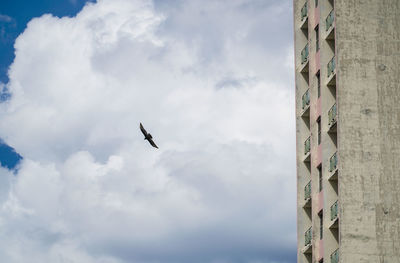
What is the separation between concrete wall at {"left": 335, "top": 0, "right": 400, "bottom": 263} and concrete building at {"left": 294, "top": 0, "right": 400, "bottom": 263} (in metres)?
0.05

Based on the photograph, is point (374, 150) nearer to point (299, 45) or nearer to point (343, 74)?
point (343, 74)

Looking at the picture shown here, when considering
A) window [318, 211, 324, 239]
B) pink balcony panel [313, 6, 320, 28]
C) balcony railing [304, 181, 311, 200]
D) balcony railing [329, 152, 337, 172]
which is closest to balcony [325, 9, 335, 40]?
pink balcony panel [313, 6, 320, 28]

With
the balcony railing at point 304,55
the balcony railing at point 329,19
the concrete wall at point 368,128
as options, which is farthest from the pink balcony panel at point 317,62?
the concrete wall at point 368,128

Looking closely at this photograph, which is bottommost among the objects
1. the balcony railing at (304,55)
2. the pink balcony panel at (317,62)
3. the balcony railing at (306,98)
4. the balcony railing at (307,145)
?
the balcony railing at (307,145)

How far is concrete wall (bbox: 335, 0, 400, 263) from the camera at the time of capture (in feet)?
232

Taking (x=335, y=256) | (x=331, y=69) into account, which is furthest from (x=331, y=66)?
(x=335, y=256)

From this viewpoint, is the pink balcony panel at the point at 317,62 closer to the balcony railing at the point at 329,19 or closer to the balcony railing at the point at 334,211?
the balcony railing at the point at 329,19

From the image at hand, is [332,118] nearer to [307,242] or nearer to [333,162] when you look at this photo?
[333,162]

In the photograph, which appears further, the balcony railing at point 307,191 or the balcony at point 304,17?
the balcony at point 304,17

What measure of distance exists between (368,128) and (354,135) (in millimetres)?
881

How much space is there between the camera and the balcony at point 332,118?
74.1 metres

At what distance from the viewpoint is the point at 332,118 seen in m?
74.7

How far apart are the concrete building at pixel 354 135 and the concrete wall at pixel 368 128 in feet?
Result: 0.17

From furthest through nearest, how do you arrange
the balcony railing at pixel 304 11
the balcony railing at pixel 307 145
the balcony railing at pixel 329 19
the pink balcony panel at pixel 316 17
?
1. the balcony railing at pixel 304 11
2. the balcony railing at pixel 307 145
3. the pink balcony panel at pixel 316 17
4. the balcony railing at pixel 329 19
